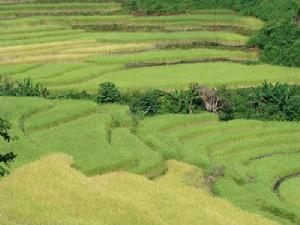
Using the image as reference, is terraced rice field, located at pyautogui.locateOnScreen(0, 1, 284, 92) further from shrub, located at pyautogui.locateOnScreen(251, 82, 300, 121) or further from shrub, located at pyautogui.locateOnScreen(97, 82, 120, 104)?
shrub, located at pyautogui.locateOnScreen(251, 82, 300, 121)

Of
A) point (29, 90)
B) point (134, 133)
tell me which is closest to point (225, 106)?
point (134, 133)

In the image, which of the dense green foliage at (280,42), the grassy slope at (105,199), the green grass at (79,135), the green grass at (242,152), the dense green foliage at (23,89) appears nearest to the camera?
the grassy slope at (105,199)

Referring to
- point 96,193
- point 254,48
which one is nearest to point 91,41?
point 254,48

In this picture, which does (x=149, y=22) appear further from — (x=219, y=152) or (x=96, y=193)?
(x=96, y=193)

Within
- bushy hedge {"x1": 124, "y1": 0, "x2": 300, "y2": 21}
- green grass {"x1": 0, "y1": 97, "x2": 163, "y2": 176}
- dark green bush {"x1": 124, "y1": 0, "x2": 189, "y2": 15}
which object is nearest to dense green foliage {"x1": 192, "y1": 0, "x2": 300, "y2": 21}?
bushy hedge {"x1": 124, "y1": 0, "x2": 300, "y2": 21}

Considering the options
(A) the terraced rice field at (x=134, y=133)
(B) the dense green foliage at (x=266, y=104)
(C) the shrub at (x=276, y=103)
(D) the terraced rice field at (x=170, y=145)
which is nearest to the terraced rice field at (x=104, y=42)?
(A) the terraced rice field at (x=134, y=133)

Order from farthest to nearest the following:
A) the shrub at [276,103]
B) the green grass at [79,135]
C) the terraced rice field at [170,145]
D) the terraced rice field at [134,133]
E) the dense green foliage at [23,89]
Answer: the dense green foliage at [23,89] → the shrub at [276,103] → the green grass at [79,135] → the terraced rice field at [170,145] → the terraced rice field at [134,133]

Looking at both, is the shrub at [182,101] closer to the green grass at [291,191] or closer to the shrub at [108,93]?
the shrub at [108,93]
